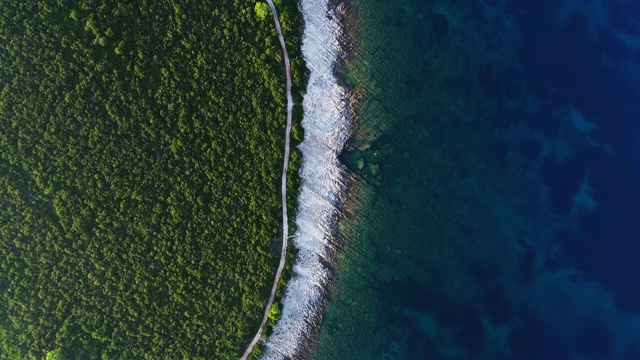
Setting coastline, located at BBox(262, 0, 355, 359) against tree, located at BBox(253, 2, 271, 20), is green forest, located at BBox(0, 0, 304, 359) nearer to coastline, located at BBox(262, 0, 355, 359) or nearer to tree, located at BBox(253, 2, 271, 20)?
tree, located at BBox(253, 2, 271, 20)

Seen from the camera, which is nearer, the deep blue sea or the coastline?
the coastline

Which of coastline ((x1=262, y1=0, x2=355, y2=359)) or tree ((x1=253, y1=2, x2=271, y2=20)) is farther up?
tree ((x1=253, y1=2, x2=271, y2=20))

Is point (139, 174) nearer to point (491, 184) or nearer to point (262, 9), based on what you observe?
point (262, 9)

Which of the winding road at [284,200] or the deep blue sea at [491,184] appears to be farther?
the deep blue sea at [491,184]

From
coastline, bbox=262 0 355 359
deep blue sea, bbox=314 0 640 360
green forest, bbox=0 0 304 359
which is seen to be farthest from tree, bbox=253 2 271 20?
deep blue sea, bbox=314 0 640 360

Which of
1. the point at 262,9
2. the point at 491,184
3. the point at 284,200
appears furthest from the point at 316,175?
the point at 491,184

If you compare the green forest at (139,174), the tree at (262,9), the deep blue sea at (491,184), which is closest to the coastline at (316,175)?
the deep blue sea at (491,184)

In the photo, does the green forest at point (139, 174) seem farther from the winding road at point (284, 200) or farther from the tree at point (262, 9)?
the winding road at point (284, 200)
